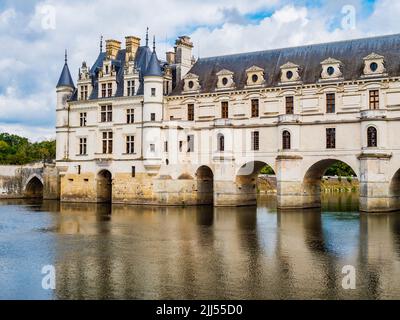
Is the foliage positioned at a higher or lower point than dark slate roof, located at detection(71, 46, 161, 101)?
lower

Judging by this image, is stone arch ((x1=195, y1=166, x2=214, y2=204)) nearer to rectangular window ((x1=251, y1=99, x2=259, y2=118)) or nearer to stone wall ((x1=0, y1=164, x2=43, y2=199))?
rectangular window ((x1=251, y1=99, x2=259, y2=118))

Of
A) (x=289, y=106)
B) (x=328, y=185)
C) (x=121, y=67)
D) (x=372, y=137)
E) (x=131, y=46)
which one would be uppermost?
(x=131, y=46)

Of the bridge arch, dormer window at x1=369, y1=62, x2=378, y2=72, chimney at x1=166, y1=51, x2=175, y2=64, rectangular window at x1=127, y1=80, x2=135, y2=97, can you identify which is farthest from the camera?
chimney at x1=166, y1=51, x2=175, y2=64

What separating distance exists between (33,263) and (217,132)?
27315 millimetres

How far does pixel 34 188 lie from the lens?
63.6m

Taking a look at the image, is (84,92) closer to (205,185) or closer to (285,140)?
(205,185)

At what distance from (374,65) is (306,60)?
224 inches

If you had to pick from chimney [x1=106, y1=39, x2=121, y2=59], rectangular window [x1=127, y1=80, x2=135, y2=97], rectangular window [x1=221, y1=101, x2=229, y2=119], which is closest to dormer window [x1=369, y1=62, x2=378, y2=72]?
rectangular window [x1=221, y1=101, x2=229, y2=119]

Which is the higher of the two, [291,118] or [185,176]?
[291,118]

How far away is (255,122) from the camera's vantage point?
4438 centimetres

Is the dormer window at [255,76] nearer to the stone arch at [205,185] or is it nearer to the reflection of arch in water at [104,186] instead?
the stone arch at [205,185]

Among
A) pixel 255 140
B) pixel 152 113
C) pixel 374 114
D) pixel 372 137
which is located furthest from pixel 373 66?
pixel 152 113

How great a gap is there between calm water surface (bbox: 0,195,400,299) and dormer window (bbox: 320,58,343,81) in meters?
10.9

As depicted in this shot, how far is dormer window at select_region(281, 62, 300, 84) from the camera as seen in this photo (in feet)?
141
